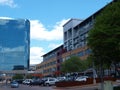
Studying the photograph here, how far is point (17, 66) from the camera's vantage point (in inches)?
7175

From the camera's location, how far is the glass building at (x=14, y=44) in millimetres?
177500

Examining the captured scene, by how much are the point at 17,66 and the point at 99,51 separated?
155 m

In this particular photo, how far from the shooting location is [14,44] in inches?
7062

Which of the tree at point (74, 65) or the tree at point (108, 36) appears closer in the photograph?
the tree at point (108, 36)

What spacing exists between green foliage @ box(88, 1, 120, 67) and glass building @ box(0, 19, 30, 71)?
147 meters

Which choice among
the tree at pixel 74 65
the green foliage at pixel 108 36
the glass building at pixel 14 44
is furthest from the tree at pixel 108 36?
the glass building at pixel 14 44

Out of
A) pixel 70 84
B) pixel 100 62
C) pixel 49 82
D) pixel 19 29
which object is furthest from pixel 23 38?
pixel 100 62

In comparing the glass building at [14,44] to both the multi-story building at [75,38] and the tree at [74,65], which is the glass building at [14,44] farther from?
the tree at [74,65]

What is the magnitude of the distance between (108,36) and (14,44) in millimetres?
154634

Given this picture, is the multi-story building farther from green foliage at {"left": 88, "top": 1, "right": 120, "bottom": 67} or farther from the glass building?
green foliage at {"left": 88, "top": 1, "right": 120, "bottom": 67}

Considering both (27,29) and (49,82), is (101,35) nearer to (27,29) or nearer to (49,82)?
(49,82)

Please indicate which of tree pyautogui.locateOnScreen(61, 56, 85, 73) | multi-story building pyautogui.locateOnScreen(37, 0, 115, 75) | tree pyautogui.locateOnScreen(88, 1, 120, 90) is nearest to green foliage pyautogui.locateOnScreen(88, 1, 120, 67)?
tree pyautogui.locateOnScreen(88, 1, 120, 90)

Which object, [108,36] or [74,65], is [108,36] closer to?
[108,36]

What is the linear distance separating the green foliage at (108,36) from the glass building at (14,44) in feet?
481
